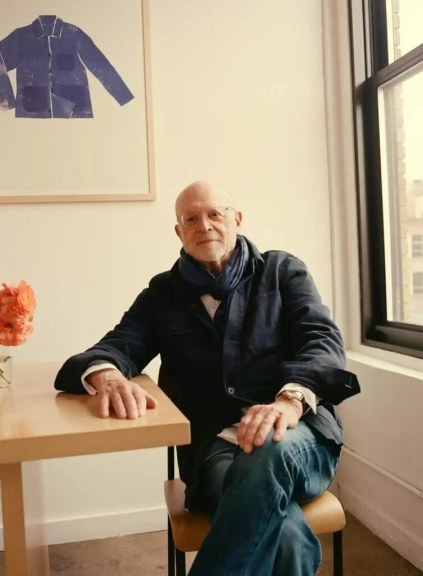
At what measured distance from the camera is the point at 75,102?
7.52 feet

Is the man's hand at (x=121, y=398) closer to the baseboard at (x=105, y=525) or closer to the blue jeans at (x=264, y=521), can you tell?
the blue jeans at (x=264, y=521)

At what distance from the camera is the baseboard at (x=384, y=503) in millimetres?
2057

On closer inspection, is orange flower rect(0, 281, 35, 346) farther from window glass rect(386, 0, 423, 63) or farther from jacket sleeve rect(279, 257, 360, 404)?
window glass rect(386, 0, 423, 63)

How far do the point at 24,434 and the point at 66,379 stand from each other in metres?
0.39

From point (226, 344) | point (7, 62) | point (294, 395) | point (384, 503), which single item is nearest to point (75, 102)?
point (7, 62)

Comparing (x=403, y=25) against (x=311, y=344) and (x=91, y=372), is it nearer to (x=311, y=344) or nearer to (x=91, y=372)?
(x=311, y=344)

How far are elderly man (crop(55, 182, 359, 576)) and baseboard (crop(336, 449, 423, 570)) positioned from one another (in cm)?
80

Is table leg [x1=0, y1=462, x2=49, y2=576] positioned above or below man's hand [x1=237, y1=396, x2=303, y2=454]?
below

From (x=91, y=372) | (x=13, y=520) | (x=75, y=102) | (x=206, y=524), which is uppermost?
(x=75, y=102)

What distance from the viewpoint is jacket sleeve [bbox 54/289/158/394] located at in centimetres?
146

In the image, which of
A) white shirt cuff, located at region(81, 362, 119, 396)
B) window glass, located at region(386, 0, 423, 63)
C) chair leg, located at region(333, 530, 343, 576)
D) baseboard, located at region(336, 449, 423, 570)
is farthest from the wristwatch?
window glass, located at region(386, 0, 423, 63)

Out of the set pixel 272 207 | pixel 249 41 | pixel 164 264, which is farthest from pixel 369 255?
pixel 249 41

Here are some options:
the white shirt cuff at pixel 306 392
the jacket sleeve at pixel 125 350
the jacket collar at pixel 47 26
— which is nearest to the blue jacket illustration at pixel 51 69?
the jacket collar at pixel 47 26

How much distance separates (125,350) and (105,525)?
3.47 ft
